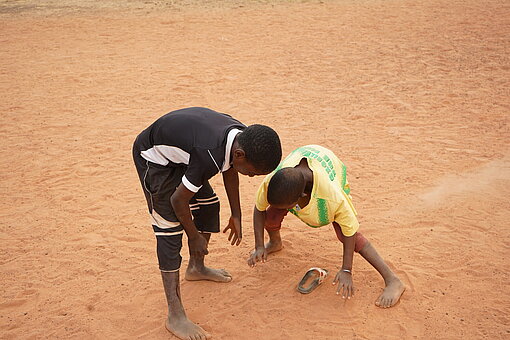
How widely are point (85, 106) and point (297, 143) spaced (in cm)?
327

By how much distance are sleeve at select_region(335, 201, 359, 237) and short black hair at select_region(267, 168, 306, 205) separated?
0.31 meters

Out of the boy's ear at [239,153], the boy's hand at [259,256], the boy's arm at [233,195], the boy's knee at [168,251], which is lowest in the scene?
the boy's hand at [259,256]

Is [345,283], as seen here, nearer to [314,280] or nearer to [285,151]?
[314,280]

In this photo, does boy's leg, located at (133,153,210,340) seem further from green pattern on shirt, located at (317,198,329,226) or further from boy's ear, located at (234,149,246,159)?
green pattern on shirt, located at (317,198,329,226)

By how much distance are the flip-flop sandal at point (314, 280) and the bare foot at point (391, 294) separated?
16.1 inches

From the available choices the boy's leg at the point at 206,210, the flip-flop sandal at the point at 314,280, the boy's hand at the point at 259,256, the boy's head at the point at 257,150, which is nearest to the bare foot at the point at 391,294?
the flip-flop sandal at the point at 314,280

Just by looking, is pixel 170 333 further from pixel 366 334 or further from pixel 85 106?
pixel 85 106

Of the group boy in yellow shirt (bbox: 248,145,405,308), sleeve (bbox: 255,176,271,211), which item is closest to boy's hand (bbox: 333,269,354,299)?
boy in yellow shirt (bbox: 248,145,405,308)

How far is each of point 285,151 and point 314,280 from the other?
231 centimetres

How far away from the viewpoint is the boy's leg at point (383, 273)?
131 inches

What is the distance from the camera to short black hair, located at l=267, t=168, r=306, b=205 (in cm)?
296

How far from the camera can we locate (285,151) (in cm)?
568

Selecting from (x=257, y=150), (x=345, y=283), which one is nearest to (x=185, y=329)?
(x=345, y=283)

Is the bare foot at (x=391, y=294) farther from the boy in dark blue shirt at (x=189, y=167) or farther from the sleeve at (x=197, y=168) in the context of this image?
the sleeve at (x=197, y=168)
